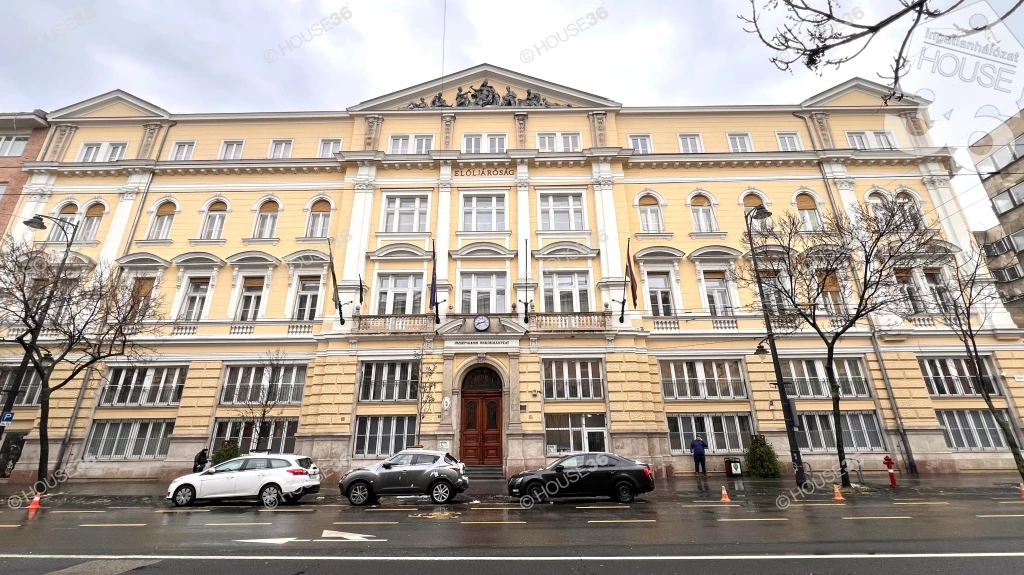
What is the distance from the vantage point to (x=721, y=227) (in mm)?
23594

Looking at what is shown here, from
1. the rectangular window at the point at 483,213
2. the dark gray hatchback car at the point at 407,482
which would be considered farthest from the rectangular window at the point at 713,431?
the rectangular window at the point at 483,213

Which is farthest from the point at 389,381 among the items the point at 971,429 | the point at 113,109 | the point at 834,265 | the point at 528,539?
the point at 971,429

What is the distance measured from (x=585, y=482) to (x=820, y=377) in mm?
14325

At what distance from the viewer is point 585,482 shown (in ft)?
44.5

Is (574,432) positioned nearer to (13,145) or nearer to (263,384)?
(263,384)

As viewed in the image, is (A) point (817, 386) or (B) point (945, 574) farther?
(A) point (817, 386)

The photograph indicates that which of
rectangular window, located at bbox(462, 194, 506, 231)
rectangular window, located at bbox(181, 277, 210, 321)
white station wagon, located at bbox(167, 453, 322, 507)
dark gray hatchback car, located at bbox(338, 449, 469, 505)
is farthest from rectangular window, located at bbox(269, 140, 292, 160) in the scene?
dark gray hatchback car, located at bbox(338, 449, 469, 505)

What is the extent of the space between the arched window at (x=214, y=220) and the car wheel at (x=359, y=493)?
1726 cm

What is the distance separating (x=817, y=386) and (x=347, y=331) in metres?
22.2

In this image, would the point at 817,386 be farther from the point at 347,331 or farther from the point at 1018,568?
the point at 347,331

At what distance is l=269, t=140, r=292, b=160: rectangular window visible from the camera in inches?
1019

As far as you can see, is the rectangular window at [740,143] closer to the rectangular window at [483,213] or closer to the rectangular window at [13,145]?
the rectangular window at [483,213]

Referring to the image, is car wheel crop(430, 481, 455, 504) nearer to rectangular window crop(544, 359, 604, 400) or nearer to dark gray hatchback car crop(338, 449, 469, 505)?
dark gray hatchback car crop(338, 449, 469, 505)

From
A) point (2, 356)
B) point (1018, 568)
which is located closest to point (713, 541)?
point (1018, 568)
